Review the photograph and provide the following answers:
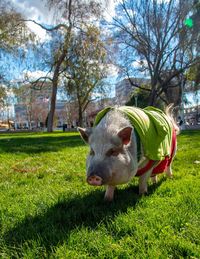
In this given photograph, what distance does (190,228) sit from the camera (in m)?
3.02

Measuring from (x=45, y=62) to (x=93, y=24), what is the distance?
5.98 meters

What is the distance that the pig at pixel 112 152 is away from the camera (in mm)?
3244

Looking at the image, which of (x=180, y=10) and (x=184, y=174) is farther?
(x=180, y=10)

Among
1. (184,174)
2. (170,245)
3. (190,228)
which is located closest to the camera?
(170,245)

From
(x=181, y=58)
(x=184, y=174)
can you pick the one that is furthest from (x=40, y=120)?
(x=184, y=174)

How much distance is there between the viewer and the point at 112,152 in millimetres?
3459

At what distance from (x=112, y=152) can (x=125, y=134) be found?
0.82 feet

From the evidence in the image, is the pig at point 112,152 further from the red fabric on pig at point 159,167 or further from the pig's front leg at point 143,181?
the pig's front leg at point 143,181

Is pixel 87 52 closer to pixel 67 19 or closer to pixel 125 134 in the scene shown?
pixel 67 19

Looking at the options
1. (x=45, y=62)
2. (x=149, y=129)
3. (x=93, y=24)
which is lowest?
(x=149, y=129)

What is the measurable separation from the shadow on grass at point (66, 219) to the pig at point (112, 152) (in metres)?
0.37

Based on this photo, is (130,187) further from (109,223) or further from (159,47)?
(159,47)

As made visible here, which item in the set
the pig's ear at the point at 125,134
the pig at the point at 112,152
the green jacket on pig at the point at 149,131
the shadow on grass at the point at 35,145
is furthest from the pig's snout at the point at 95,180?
the shadow on grass at the point at 35,145

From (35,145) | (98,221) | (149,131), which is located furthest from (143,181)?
(35,145)
